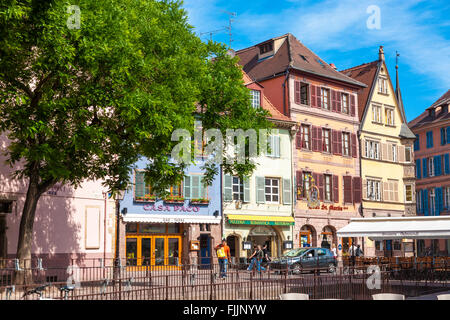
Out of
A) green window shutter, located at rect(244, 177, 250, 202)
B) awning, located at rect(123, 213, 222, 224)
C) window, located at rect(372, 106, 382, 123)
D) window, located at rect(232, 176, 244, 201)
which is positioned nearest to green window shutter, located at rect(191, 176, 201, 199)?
awning, located at rect(123, 213, 222, 224)

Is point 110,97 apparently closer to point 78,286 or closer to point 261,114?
point 78,286

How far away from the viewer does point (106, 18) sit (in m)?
17.7

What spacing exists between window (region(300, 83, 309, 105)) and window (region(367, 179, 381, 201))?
309 inches

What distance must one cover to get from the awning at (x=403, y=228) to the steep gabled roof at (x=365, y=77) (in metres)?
21.3

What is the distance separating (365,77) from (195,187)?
1913cm

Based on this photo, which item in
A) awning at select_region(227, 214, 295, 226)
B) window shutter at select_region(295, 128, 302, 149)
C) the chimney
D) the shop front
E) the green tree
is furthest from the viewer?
the chimney

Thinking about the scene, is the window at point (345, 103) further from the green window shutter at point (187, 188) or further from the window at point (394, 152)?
the green window shutter at point (187, 188)

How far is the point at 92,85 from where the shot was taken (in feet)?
59.4

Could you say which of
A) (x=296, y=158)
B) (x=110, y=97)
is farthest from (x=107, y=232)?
(x=296, y=158)

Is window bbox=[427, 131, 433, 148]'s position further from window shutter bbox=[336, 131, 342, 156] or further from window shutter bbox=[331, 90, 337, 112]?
window shutter bbox=[331, 90, 337, 112]

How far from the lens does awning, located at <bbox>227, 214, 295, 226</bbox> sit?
117 feet

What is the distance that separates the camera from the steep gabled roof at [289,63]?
41.6 meters

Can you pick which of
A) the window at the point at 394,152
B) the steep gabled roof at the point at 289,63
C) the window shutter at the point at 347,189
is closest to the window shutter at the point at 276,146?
the steep gabled roof at the point at 289,63
